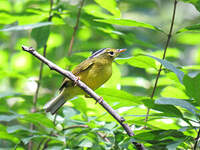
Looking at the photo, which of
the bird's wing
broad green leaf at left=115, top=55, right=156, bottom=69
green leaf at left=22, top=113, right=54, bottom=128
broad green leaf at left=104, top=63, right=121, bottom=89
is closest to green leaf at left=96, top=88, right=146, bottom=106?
broad green leaf at left=115, top=55, right=156, bottom=69

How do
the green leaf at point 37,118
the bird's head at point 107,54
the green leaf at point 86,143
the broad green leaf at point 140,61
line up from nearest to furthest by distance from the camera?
the broad green leaf at point 140,61, the green leaf at point 86,143, the green leaf at point 37,118, the bird's head at point 107,54

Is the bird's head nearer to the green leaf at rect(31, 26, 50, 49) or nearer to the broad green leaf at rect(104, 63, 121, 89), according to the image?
the broad green leaf at rect(104, 63, 121, 89)

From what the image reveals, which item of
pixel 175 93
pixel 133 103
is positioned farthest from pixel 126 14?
pixel 133 103

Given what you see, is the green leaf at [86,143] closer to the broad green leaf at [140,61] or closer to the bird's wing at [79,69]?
the broad green leaf at [140,61]

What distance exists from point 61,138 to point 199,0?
5.30 ft

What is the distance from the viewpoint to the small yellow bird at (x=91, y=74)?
3.44 meters

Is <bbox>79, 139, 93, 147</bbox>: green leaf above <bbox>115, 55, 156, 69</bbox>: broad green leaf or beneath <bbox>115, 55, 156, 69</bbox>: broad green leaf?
beneath

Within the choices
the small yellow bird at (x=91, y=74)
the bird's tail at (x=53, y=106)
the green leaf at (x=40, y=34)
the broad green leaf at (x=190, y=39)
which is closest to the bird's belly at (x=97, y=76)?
the small yellow bird at (x=91, y=74)

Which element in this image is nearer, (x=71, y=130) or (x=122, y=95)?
(x=122, y=95)

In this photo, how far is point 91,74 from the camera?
3.57 m

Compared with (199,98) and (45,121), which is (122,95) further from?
(45,121)

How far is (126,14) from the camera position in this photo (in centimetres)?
797

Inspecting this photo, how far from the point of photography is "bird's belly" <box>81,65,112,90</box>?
3439mm

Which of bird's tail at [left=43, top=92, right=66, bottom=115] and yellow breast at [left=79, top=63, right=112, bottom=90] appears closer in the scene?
bird's tail at [left=43, top=92, right=66, bottom=115]
